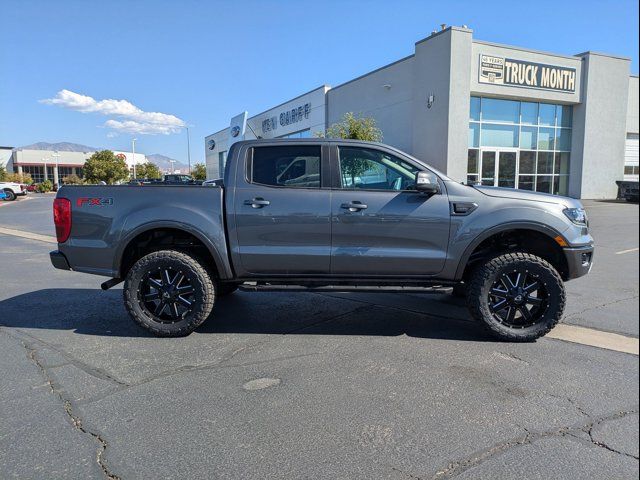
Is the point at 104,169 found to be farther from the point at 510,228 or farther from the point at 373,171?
the point at 510,228

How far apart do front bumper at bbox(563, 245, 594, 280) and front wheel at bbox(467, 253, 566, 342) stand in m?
0.21

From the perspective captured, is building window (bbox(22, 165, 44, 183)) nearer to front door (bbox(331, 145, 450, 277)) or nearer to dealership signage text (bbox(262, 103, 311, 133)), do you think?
dealership signage text (bbox(262, 103, 311, 133))

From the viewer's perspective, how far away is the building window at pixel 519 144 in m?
22.4

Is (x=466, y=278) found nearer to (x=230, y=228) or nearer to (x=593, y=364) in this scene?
(x=593, y=364)

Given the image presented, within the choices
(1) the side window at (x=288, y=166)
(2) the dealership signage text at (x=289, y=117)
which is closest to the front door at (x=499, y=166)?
(2) the dealership signage text at (x=289, y=117)

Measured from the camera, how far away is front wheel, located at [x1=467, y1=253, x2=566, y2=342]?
182 inches

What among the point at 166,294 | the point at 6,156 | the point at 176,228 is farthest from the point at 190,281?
the point at 6,156

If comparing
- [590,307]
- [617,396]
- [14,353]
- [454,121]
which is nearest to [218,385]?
[14,353]

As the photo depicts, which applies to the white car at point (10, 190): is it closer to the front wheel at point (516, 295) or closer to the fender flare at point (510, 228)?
the fender flare at point (510, 228)

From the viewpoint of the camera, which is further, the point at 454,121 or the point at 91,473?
the point at 454,121

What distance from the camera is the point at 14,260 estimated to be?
32.9 feet

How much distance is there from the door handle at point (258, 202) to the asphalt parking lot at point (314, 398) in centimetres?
136

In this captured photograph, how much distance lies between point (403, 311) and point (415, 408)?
2.58 metres

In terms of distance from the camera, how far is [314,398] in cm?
347
